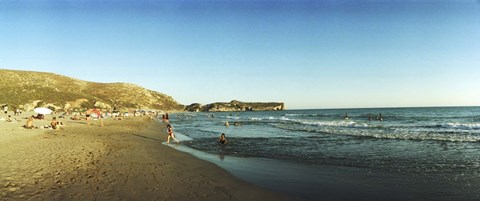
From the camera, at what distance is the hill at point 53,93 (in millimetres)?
91688

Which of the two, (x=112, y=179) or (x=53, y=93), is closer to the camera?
(x=112, y=179)

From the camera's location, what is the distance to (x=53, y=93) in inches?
4198

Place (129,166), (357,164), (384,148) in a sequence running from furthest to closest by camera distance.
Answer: (384,148), (357,164), (129,166)

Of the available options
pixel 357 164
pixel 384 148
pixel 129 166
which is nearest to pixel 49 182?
pixel 129 166

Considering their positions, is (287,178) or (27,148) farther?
(27,148)

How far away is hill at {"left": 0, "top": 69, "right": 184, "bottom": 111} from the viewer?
91.7 meters

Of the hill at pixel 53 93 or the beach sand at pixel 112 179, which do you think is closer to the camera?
the beach sand at pixel 112 179

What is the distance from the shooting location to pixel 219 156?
54.1 feet

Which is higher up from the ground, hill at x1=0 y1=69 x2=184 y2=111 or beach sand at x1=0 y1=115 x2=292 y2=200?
hill at x1=0 y1=69 x2=184 y2=111

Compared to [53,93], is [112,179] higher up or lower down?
lower down

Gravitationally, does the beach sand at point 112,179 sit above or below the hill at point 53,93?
below

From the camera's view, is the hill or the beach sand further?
the hill

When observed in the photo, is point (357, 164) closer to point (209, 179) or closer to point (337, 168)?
point (337, 168)

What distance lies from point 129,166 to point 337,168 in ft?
27.8
